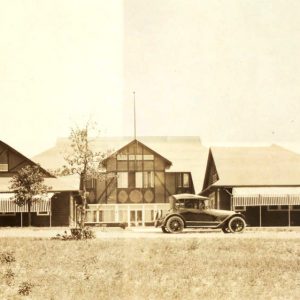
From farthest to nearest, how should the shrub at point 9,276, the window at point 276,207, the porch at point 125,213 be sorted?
the porch at point 125,213 < the window at point 276,207 < the shrub at point 9,276

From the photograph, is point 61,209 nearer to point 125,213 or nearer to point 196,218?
point 125,213

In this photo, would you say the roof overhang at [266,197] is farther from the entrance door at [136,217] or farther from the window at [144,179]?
the entrance door at [136,217]

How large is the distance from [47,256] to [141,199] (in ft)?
104

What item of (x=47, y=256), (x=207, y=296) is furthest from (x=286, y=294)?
(x=47, y=256)

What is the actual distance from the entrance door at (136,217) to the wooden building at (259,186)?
26.0ft

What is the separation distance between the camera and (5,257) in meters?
13.5

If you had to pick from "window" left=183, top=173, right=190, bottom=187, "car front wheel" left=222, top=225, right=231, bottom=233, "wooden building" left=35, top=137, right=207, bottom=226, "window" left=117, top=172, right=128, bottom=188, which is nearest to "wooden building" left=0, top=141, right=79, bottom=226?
"wooden building" left=35, top=137, right=207, bottom=226

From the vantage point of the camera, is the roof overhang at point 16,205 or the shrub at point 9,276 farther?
the roof overhang at point 16,205

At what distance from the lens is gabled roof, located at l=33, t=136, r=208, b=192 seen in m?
48.2

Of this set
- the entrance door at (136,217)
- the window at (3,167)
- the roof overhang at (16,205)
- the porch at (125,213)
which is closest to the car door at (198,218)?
the roof overhang at (16,205)

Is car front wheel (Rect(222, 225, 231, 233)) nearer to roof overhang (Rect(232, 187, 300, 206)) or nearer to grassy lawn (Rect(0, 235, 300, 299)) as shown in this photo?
grassy lawn (Rect(0, 235, 300, 299))

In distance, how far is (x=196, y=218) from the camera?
24.8 metres

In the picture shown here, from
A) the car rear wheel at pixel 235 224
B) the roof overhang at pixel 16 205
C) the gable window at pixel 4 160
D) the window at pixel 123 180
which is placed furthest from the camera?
the window at pixel 123 180

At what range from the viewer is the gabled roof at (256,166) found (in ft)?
119
